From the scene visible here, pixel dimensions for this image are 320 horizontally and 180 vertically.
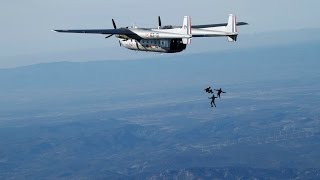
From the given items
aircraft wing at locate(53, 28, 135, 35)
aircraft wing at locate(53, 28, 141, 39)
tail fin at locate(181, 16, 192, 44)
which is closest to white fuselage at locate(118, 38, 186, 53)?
aircraft wing at locate(53, 28, 141, 39)

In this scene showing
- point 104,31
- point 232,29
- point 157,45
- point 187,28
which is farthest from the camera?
point 157,45

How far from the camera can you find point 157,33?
113 m

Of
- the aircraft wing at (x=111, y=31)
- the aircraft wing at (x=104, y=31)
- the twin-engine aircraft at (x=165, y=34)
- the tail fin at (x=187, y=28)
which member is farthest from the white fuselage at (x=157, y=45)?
the tail fin at (x=187, y=28)

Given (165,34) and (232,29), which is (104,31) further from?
(232,29)

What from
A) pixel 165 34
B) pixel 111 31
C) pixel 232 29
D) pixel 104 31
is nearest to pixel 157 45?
pixel 165 34

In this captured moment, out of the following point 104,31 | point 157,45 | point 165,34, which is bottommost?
point 157,45

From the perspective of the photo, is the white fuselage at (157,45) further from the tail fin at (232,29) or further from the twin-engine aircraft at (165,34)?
the tail fin at (232,29)

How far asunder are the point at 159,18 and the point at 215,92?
27.3 meters

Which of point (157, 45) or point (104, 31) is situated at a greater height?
point (104, 31)

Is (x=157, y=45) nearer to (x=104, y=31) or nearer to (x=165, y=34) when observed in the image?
(x=165, y=34)

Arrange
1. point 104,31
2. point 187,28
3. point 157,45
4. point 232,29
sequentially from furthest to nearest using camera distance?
point 157,45 → point 104,31 → point 232,29 → point 187,28

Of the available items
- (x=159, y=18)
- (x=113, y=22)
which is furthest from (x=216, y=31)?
(x=113, y=22)

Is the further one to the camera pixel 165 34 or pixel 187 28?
pixel 165 34

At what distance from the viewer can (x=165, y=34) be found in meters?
110
